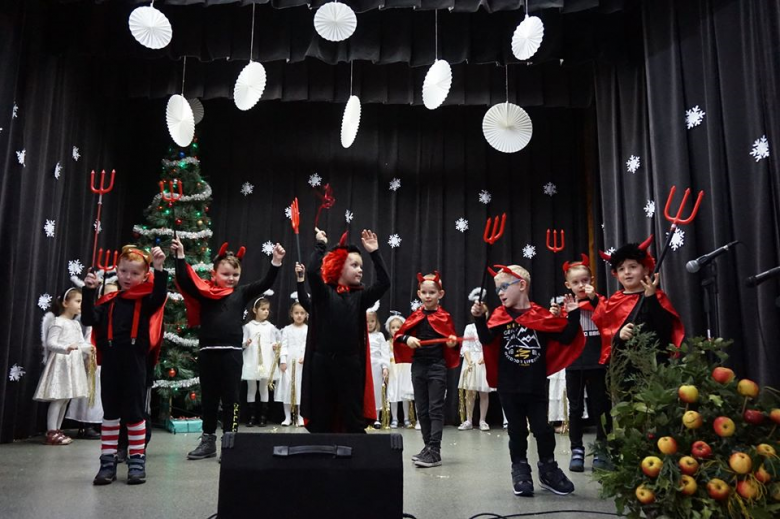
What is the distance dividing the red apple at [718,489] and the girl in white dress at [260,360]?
557 centimetres

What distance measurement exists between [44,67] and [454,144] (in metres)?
4.70

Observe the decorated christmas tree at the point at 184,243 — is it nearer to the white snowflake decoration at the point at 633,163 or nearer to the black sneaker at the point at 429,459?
the black sneaker at the point at 429,459

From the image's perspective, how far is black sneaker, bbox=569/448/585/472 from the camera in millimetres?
4129

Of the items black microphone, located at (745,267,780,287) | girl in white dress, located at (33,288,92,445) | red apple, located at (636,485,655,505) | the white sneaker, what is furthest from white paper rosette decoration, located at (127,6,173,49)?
the white sneaker

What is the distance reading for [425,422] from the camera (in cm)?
442

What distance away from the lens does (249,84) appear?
5.48 m

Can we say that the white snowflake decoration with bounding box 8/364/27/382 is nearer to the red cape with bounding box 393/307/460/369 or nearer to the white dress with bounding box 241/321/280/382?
the white dress with bounding box 241/321/280/382

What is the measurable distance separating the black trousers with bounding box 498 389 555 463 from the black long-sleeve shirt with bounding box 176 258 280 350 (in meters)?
1.72

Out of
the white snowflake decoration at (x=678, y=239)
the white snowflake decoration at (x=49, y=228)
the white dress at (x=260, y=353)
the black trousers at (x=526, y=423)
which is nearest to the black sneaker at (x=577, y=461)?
the black trousers at (x=526, y=423)

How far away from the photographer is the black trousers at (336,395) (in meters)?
3.35

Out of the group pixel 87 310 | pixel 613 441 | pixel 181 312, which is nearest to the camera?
pixel 613 441

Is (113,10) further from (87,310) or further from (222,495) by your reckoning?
(222,495)

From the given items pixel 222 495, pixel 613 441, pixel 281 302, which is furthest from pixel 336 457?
pixel 281 302

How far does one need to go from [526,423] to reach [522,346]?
40 cm
